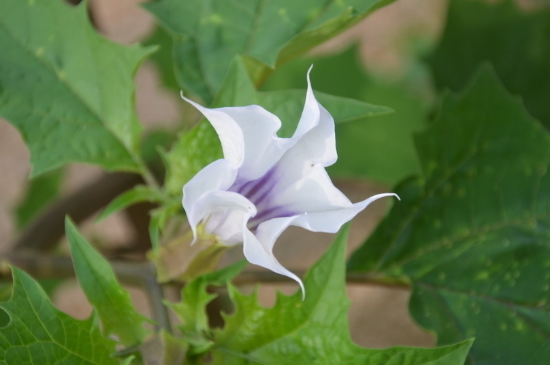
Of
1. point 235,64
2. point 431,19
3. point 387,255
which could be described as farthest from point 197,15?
point 431,19

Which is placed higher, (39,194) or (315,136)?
(315,136)

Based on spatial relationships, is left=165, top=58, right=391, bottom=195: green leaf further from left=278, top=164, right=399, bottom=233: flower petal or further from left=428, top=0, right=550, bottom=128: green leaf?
left=428, top=0, right=550, bottom=128: green leaf

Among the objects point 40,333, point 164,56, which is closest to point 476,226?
point 40,333

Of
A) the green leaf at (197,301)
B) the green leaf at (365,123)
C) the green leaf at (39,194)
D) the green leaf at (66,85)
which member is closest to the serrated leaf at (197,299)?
the green leaf at (197,301)

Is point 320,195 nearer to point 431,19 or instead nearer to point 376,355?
point 376,355

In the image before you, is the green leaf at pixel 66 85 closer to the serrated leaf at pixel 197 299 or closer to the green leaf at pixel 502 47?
the serrated leaf at pixel 197 299

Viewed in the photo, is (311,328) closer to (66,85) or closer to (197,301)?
(197,301)
